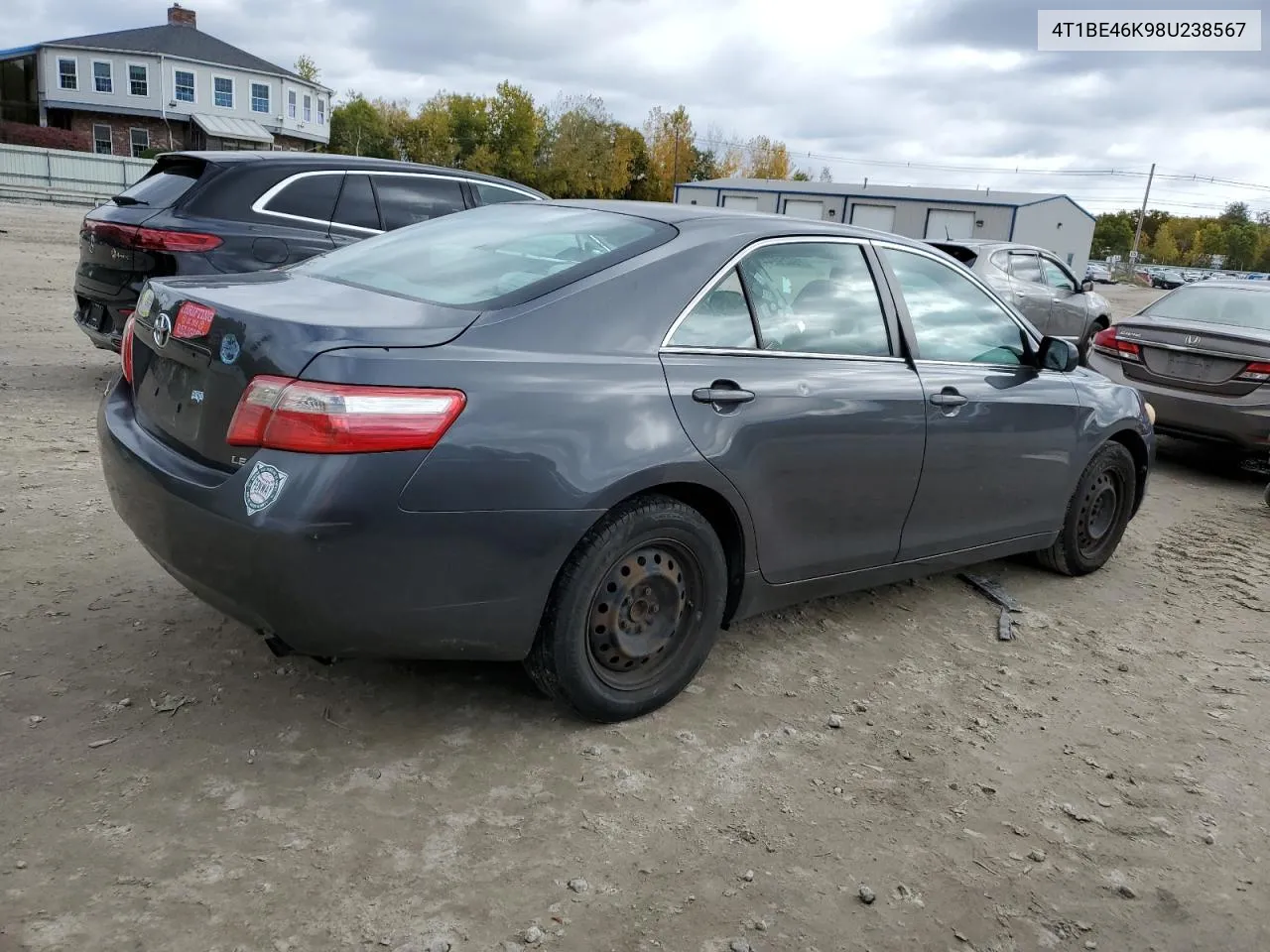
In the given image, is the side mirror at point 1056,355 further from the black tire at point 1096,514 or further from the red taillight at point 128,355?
the red taillight at point 128,355

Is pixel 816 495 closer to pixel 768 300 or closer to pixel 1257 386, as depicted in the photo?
pixel 768 300

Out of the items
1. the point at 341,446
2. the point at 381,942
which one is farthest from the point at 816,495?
the point at 381,942

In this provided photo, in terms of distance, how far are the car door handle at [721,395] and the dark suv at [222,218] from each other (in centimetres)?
383

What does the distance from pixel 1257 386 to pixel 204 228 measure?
24.0 feet

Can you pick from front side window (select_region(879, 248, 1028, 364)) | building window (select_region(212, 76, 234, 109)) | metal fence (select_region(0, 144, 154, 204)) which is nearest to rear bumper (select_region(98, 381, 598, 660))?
front side window (select_region(879, 248, 1028, 364))

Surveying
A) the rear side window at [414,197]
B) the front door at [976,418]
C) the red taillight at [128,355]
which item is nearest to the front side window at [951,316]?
the front door at [976,418]

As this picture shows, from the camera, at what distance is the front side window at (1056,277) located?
13750mm

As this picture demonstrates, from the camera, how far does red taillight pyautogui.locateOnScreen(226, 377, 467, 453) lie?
2.66m

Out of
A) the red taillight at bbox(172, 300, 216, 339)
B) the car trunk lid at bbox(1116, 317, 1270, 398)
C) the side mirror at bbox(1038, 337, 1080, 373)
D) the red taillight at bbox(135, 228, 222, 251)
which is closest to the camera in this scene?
the red taillight at bbox(172, 300, 216, 339)

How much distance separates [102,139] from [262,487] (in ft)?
202

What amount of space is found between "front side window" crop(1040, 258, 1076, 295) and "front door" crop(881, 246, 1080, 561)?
9706 mm

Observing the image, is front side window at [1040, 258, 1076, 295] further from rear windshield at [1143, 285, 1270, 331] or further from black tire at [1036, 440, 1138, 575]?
black tire at [1036, 440, 1138, 575]

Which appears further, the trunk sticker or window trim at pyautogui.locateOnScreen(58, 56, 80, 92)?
window trim at pyautogui.locateOnScreen(58, 56, 80, 92)

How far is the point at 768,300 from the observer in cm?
367
